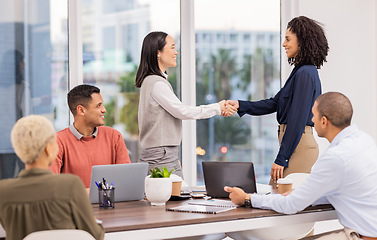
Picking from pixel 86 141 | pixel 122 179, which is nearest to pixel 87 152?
pixel 86 141

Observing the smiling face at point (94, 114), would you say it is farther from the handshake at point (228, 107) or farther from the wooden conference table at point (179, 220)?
the handshake at point (228, 107)

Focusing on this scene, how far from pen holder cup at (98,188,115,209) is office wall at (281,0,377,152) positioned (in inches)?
121

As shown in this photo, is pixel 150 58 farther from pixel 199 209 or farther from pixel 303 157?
pixel 199 209

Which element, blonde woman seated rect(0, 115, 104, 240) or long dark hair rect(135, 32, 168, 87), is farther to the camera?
long dark hair rect(135, 32, 168, 87)

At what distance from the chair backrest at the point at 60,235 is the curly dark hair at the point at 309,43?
89.1 inches

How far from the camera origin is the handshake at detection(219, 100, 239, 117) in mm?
4129

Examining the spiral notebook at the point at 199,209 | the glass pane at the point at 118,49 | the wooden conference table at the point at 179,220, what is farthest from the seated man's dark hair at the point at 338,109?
the glass pane at the point at 118,49

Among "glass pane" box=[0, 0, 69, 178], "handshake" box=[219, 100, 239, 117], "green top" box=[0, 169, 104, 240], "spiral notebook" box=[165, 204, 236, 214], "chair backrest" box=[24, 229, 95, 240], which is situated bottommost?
"spiral notebook" box=[165, 204, 236, 214]

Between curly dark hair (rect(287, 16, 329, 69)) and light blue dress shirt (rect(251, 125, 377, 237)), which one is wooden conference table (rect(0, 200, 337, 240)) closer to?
light blue dress shirt (rect(251, 125, 377, 237))

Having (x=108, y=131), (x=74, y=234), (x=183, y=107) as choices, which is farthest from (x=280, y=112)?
(x=74, y=234)

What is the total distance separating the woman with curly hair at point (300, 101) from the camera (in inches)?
138

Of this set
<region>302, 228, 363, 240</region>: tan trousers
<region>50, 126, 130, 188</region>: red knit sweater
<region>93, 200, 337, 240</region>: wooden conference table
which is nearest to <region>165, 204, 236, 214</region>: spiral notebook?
<region>93, 200, 337, 240</region>: wooden conference table

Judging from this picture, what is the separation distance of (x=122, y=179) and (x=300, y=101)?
55.1 inches

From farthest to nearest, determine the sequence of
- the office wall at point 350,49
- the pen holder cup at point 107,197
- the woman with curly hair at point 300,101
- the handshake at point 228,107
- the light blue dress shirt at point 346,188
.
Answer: the office wall at point 350,49
the handshake at point 228,107
the woman with curly hair at point 300,101
the pen holder cup at point 107,197
the light blue dress shirt at point 346,188
